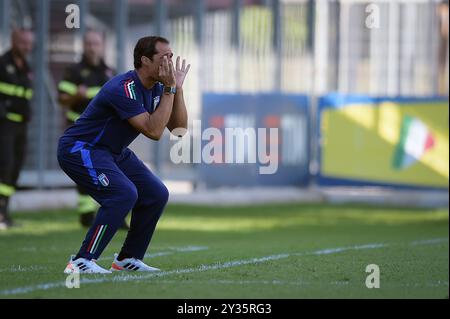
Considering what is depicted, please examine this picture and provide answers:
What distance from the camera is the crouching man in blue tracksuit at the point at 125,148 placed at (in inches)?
307

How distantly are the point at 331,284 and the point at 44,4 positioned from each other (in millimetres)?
10349

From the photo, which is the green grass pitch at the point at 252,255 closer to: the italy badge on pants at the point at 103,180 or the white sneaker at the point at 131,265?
the white sneaker at the point at 131,265

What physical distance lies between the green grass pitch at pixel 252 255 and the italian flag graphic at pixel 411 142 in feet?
3.57

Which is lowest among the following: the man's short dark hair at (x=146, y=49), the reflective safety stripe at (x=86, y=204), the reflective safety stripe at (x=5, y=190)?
the reflective safety stripe at (x=86, y=204)

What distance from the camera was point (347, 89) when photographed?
19.8 m

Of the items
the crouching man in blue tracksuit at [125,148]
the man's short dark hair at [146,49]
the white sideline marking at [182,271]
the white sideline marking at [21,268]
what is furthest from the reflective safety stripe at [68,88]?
the man's short dark hair at [146,49]

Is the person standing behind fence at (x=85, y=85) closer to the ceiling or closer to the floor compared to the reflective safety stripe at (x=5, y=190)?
closer to the ceiling

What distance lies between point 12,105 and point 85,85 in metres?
0.98

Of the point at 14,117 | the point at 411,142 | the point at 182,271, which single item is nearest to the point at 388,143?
the point at 411,142

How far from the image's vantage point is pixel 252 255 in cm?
961

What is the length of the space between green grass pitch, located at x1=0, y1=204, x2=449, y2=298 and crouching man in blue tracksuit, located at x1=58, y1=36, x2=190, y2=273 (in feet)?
1.10
